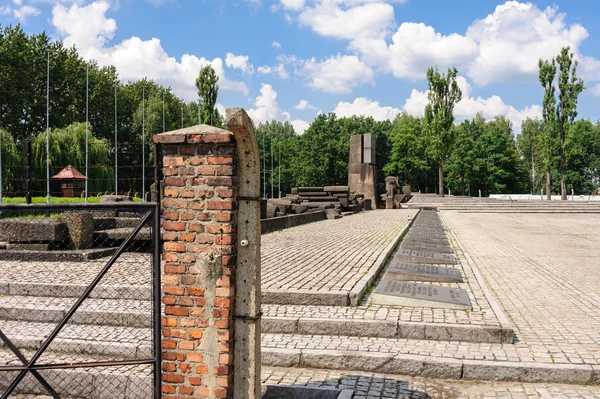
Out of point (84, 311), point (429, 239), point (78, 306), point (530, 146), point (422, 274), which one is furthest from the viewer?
point (530, 146)

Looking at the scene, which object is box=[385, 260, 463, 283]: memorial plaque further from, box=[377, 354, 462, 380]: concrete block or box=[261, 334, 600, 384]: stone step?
box=[377, 354, 462, 380]: concrete block

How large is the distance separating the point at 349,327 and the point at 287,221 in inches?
486

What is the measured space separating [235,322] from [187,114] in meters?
69.7

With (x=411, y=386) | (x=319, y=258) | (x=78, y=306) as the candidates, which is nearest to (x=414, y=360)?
(x=411, y=386)

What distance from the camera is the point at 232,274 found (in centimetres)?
358

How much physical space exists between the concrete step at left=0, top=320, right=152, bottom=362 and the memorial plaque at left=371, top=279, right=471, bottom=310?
113 inches

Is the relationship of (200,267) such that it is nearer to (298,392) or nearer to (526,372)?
(298,392)

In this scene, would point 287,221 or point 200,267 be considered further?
point 287,221

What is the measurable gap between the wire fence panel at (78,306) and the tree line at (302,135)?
1268 centimetres

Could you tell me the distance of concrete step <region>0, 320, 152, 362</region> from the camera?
5047mm

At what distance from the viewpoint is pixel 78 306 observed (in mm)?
3383

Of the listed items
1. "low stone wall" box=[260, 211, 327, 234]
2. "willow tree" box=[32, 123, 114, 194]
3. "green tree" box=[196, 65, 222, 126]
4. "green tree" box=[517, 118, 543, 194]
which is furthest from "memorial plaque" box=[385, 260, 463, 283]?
"green tree" box=[517, 118, 543, 194]

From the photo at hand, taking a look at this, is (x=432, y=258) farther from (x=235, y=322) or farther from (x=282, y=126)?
(x=282, y=126)

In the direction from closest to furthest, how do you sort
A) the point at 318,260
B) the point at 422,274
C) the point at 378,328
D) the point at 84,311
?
the point at 378,328 < the point at 84,311 < the point at 422,274 < the point at 318,260
